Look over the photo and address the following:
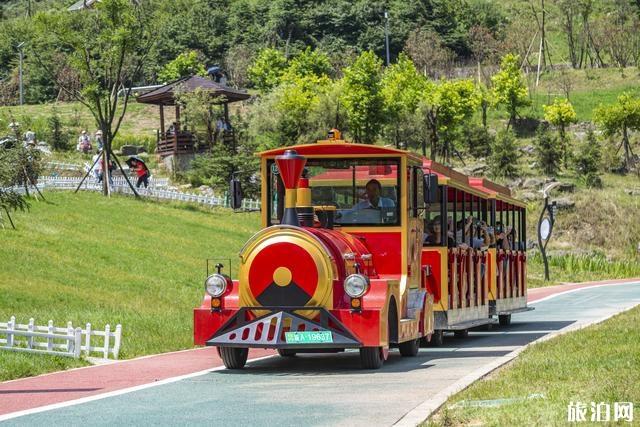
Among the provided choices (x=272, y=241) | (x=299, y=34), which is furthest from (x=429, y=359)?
(x=299, y=34)

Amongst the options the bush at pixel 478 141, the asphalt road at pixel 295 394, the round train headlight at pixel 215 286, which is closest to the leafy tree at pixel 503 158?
the bush at pixel 478 141

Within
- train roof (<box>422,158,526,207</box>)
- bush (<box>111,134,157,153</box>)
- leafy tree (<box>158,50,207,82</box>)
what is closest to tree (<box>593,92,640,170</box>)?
bush (<box>111,134,157,153</box>)

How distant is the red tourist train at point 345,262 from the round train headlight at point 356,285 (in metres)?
0.01

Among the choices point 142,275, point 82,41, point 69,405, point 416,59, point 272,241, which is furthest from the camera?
point 416,59

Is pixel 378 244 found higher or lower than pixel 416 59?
lower

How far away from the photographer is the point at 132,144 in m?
88.8

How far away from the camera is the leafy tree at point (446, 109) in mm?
87750

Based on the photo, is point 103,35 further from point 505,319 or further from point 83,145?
point 505,319

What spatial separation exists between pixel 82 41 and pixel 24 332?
46.1 metres

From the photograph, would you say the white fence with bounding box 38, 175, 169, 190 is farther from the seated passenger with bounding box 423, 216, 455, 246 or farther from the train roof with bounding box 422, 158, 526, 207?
the seated passenger with bounding box 423, 216, 455, 246

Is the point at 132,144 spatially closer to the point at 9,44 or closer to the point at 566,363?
the point at 9,44

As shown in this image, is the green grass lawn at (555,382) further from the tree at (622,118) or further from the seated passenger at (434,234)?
the tree at (622,118)

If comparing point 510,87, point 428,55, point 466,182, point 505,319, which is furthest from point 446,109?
point 466,182

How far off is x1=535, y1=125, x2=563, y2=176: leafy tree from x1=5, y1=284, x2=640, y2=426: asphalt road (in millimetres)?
61726
